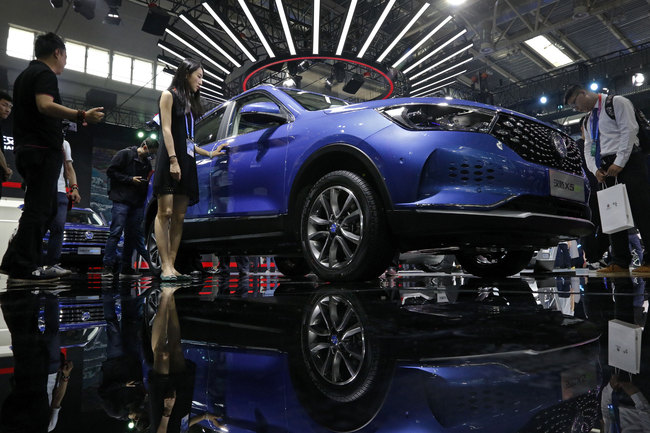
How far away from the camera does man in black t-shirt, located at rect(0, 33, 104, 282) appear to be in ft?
Answer: 9.48

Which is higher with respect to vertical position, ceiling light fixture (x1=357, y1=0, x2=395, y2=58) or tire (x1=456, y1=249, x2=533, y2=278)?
ceiling light fixture (x1=357, y1=0, x2=395, y2=58)

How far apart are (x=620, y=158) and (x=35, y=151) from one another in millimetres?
4563

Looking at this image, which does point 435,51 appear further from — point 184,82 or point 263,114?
point 263,114

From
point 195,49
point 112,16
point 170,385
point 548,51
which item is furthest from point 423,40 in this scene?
point 170,385

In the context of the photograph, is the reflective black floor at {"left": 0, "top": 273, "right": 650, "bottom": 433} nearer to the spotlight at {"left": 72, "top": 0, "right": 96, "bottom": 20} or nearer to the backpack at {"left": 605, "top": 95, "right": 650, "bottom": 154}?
the backpack at {"left": 605, "top": 95, "right": 650, "bottom": 154}

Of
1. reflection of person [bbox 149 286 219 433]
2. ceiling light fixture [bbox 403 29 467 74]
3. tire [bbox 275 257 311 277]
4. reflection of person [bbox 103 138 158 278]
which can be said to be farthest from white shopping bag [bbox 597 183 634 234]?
ceiling light fixture [bbox 403 29 467 74]

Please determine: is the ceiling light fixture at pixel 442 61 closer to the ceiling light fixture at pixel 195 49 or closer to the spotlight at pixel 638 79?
the ceiling light fixture at pixel 195 49

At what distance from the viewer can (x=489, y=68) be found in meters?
18.0

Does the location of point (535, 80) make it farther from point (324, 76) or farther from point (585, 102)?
point (585, 102)

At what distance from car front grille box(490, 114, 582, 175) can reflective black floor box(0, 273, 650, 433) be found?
49.0 inches

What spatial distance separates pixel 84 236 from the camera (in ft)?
25.9

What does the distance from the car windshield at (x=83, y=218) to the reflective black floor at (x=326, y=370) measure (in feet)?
24.8

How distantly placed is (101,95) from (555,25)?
55.8ft

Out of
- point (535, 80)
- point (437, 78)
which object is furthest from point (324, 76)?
point (535, 80)
